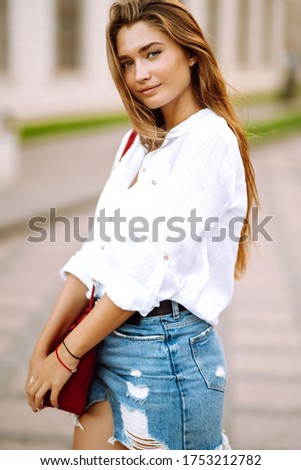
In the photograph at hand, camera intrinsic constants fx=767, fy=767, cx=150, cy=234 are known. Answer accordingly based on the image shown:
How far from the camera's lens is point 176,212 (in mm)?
1607

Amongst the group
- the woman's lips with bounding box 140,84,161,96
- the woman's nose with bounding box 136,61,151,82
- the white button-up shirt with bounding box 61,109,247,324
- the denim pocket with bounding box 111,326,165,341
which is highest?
the woman's nose with bounding box 136,61,151,82

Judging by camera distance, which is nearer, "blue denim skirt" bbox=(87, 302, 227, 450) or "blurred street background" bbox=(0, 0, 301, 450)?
"blue denim skirt" bbox=(87, 302, 227, 450)

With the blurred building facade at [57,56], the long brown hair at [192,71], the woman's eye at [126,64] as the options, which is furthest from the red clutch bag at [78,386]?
the blurred building facade at [57,56]

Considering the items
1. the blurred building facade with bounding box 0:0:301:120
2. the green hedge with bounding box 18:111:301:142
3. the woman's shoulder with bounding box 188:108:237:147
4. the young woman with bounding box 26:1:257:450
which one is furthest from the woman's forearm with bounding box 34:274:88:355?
the green hedge with bounding box 18:111:301:142

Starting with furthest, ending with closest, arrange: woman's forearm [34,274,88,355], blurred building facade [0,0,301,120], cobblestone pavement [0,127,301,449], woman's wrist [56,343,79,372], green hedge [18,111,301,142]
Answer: blurred building facade [0,0,301,120] → green hedge [18,111,301,142] → cobblestone pavement [0,127,301,449] → woman's forearm [34,274,88,355] → woman's wrist [56,343,79,372]

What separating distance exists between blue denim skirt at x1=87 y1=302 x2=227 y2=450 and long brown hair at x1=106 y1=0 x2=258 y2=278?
0.38 m

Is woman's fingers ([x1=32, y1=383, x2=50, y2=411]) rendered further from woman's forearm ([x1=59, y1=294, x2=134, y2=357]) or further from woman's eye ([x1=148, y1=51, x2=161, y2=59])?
woman's eye ([x1=148, y1=51, x2=161, y2=59])

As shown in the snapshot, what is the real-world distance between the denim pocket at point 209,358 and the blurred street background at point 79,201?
0.43 meters

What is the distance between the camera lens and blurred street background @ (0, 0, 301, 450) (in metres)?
3.48

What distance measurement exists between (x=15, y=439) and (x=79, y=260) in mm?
1570

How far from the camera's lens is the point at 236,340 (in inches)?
172

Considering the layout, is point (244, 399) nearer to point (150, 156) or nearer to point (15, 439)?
point (15, 439)

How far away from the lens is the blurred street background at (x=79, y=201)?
3.48m

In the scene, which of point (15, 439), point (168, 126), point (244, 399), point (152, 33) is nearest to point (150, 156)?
point (168, 126)
